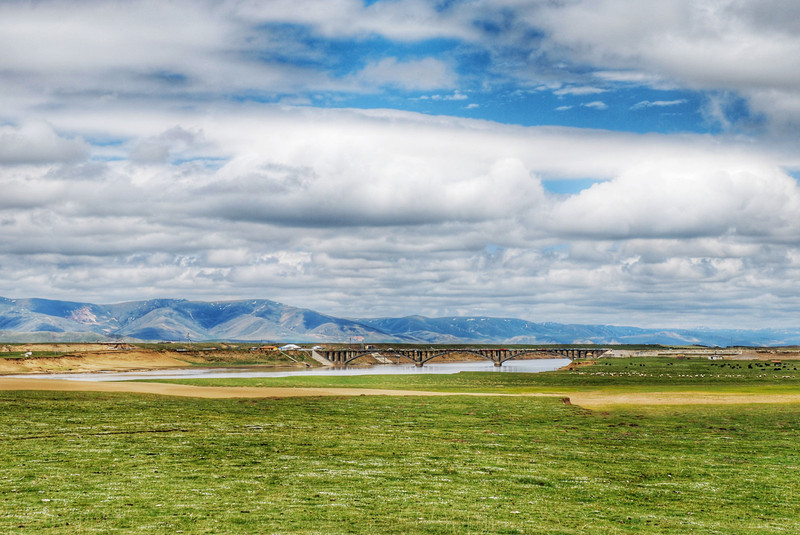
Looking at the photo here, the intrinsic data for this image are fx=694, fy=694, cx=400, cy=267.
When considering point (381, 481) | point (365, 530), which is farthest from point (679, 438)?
point (365, 530)

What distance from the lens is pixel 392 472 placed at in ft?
97.3

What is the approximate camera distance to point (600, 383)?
110 m

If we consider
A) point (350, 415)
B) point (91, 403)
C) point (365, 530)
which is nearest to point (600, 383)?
point (350, 415)

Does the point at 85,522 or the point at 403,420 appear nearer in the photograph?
the point at 85,522

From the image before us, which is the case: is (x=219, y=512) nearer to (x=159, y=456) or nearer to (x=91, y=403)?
(x=159, y=456)

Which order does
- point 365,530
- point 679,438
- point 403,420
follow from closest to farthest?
point 365,530
point 679,438
point 403,420

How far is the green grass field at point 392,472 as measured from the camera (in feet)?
71.4

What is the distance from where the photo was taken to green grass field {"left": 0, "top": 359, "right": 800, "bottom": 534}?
21.8m

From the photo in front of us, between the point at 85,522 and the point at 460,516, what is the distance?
11.4m

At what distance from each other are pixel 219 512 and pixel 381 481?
770cm

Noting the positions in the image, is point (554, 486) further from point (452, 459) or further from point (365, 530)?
point (365, 530)

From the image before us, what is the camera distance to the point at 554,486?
91.4 feet

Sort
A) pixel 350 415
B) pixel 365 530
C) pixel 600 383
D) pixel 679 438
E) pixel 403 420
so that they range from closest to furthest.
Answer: pixel 365 530
pixel 679 438
pixel 403 420
pixel 350 415
pixel 600 383

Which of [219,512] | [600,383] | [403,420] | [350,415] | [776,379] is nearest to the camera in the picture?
[219,512]
